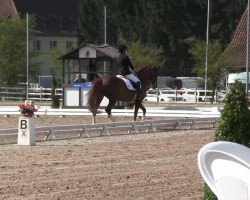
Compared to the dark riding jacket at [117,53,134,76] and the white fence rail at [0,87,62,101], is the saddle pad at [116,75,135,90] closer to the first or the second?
the dark riding jacket at [117,53,134,76]

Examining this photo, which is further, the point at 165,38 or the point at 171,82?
the point at 165,38

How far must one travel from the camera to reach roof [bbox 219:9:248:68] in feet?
194

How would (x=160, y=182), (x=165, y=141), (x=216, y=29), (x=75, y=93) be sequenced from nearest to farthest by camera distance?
(x=160, y=182) < (x=165, y=141) < (x=75, y=93) < (x=216, y=29)

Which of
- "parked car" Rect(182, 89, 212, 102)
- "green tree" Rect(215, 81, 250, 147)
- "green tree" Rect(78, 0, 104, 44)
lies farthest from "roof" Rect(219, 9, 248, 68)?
"green tree" Rect(215, 81, 250, 147)

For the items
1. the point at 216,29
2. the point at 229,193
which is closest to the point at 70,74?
the point at 229,193

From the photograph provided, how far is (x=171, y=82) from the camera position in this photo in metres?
69.3

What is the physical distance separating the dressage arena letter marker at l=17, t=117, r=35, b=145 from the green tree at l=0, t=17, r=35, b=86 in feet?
122

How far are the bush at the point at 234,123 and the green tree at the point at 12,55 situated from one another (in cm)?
4939

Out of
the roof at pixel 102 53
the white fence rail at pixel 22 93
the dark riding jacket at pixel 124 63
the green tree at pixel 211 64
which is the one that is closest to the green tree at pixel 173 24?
the green tree at pixel 211 64

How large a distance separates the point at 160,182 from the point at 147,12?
66.6 metres

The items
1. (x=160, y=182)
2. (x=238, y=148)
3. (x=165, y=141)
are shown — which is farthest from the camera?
(x=165, y=141)

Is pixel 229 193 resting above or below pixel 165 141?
above

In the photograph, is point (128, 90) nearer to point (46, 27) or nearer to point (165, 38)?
point (165, 38)

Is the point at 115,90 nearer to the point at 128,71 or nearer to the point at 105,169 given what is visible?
the point at 128,71
